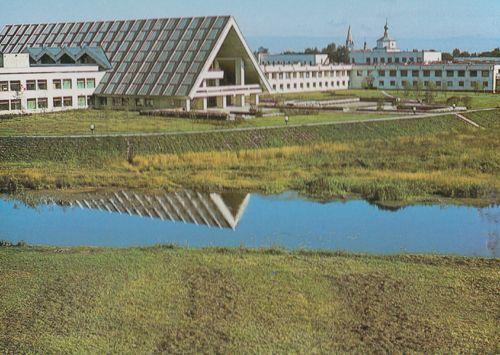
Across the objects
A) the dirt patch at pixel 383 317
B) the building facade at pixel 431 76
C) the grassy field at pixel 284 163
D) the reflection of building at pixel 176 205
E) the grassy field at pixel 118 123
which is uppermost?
the building facade at pixel 431 76

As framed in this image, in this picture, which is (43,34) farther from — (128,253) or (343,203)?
(128,253)

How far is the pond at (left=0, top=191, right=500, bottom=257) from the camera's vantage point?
60.0ft

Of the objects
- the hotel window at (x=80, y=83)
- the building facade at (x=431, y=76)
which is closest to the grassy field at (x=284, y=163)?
the hotel window at (x=80, y=83)

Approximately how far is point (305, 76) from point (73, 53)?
2565 centimetres

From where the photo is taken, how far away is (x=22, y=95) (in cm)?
4072

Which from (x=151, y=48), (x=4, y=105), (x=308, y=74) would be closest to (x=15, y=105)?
(x=4, y=105)

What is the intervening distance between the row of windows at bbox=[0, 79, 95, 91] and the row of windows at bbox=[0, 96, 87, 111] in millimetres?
616

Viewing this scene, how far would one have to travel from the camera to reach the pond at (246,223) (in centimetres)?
1828

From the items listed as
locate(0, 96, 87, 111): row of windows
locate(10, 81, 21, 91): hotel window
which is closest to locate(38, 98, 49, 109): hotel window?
locate(0, 96, 87, 111): row of windows

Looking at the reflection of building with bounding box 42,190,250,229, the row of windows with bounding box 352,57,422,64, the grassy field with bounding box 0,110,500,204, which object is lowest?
the reflection of building with bounding box 42,190,250,229

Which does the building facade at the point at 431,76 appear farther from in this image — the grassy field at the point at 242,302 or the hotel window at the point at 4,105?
the grassy field at the point at 242,302

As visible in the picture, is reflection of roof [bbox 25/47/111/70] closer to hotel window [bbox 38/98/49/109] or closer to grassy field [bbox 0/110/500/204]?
hotel window [bbox 38/98/49/109]

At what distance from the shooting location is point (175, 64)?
140ft

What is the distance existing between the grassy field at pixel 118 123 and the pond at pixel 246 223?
355 inches
